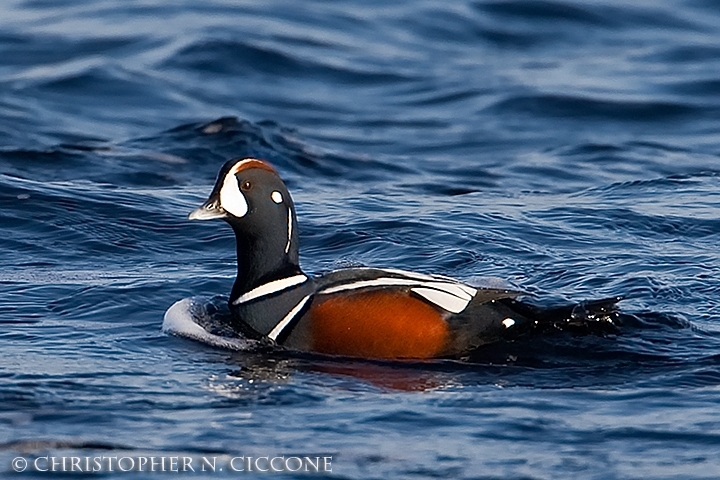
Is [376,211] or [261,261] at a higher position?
[261,261]

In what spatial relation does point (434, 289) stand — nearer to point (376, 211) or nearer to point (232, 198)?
point (232, 198)

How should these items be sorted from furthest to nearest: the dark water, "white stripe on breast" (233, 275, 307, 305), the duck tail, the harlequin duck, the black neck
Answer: the black neck < "white stripe on breast" (233, 275, 307, 305) < the duck tail < the harlequin duck < the dark water

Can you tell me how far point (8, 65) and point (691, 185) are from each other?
30.7ft

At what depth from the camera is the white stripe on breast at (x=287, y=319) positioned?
7730 millimetres

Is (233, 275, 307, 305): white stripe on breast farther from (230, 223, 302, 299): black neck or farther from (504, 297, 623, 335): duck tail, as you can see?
(504, 297, 623, 335): duck tail

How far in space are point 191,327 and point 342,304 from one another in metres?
1.04

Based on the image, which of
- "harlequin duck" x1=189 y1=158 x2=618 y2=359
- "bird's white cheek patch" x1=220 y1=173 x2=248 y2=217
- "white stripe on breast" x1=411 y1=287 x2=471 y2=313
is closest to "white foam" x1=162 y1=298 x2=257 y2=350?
"harlequin duck" x1=189 y1=158 x2=618 y2=359

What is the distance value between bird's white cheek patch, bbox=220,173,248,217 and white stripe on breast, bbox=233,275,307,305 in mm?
407

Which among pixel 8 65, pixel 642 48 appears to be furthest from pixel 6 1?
pixel 642 48

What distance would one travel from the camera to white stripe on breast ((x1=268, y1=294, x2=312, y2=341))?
773 cm

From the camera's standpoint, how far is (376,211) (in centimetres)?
1188

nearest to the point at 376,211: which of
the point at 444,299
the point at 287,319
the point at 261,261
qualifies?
the point at 261,261

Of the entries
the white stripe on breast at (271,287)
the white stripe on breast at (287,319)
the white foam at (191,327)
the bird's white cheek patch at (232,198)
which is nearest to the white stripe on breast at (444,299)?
the white stripe on breast at (287,319)

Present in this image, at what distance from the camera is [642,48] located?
67.9ft
